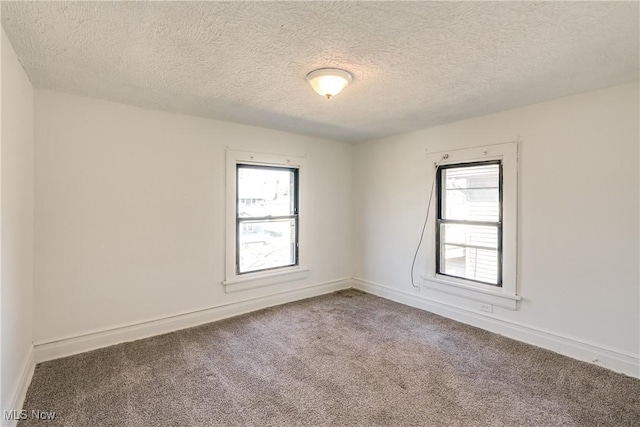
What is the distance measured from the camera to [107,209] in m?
2.91

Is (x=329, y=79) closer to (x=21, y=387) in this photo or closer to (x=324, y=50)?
(x=324, y=50)

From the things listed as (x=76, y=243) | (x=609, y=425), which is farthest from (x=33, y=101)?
(x=609, y=425)

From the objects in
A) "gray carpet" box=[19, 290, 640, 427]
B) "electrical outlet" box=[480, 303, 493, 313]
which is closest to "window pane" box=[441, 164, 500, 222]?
"electrical outlet" box=[480, 303, 493, 313]

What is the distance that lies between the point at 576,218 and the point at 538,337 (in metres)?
1.14

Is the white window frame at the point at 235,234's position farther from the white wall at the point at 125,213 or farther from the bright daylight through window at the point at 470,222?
the bright daylight through window at the point at 470,222

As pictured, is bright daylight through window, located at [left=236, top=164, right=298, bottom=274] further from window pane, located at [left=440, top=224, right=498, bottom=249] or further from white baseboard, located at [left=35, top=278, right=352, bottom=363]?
window pane, located at [left=440, top=224, right=498, bottom=249]

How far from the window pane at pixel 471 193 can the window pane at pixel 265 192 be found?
6.40ft

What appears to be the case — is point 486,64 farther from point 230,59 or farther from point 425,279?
point 425,279

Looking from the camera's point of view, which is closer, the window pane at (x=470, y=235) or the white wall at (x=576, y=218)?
the white wall at (x=576, y=218)

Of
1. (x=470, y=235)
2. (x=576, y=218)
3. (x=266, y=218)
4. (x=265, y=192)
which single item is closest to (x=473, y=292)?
(x=470, y=235)

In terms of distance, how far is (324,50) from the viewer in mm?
1975

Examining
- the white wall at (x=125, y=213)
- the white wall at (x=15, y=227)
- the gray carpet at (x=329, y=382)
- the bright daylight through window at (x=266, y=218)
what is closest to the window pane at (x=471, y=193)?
the gray carpet at (x=329, y=382)

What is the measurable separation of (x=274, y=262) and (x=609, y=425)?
10.8 ft

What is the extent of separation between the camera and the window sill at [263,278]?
12.2 ft
